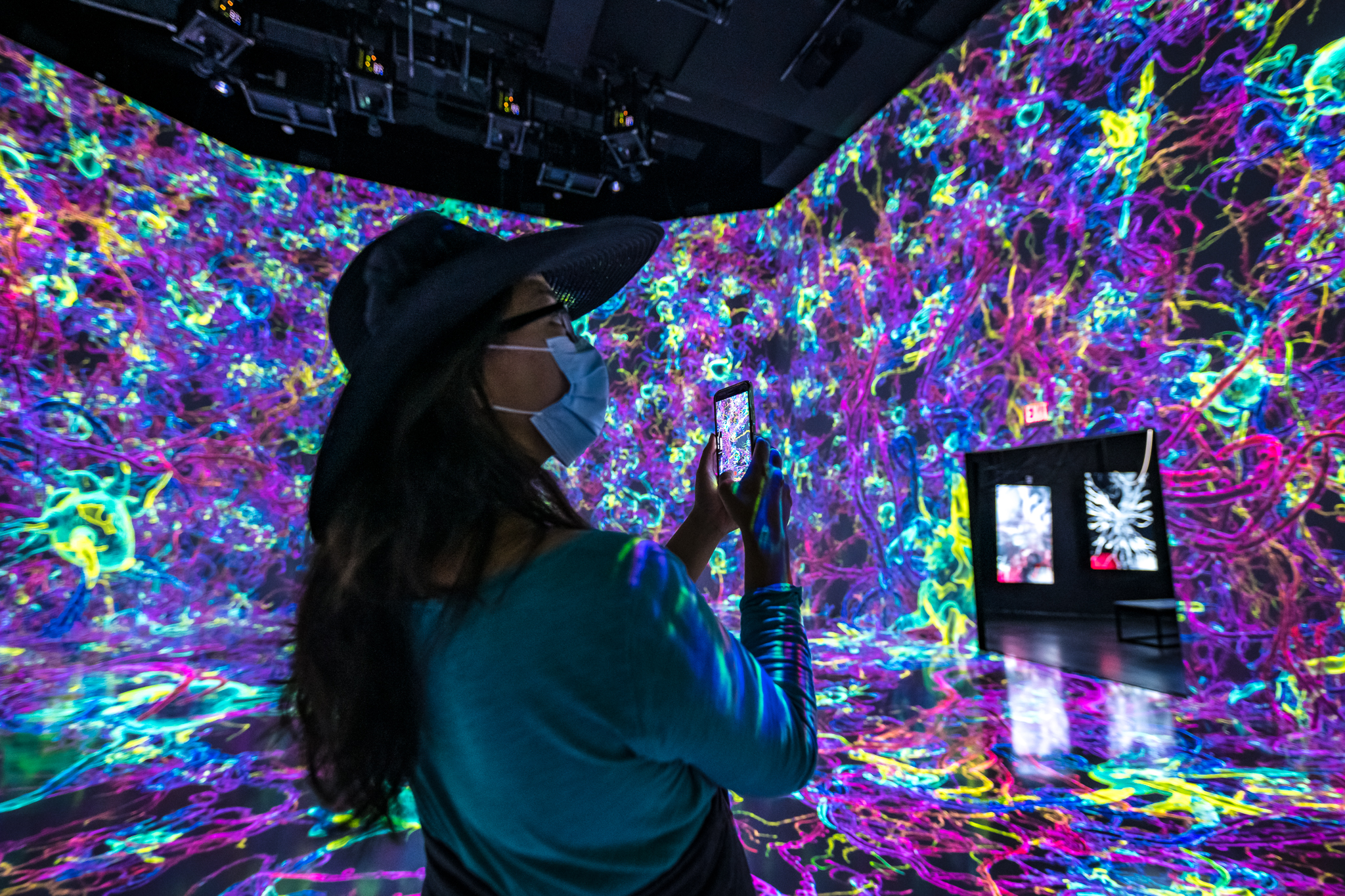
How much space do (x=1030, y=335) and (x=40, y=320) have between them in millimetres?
6396

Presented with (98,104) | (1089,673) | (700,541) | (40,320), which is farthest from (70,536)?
(1089,673)

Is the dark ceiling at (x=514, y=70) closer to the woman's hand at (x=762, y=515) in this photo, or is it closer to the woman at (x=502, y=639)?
the woman's hand at (x=762, y=515)

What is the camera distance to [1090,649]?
3.38 metres

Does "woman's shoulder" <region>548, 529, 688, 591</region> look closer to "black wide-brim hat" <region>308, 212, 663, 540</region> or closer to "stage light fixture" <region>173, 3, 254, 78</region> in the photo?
"black wide-brim hat" <region>308, 212, 663, 540</region>

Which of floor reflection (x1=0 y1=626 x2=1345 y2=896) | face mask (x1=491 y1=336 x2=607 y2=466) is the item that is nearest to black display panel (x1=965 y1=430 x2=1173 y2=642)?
floor reflection (x1=0 y1=626 x2=1345 y2=896)

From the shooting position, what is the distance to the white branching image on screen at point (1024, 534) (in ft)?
11.4

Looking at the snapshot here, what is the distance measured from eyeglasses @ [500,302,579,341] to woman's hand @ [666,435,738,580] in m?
0.38

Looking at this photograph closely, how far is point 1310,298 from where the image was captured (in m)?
2.38

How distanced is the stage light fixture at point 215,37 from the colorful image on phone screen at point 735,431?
144 inches

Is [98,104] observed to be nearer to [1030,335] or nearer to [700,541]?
[700,541]

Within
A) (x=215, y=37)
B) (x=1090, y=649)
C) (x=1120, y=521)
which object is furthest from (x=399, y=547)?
(x=215, y=37)

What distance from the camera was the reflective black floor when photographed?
299 cm

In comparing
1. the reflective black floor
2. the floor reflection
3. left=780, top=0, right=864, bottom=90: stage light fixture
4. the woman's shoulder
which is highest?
left=780, top=0, right=864, bottom=90: stage light fixture

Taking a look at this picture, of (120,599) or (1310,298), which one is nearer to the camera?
(1310,298)
